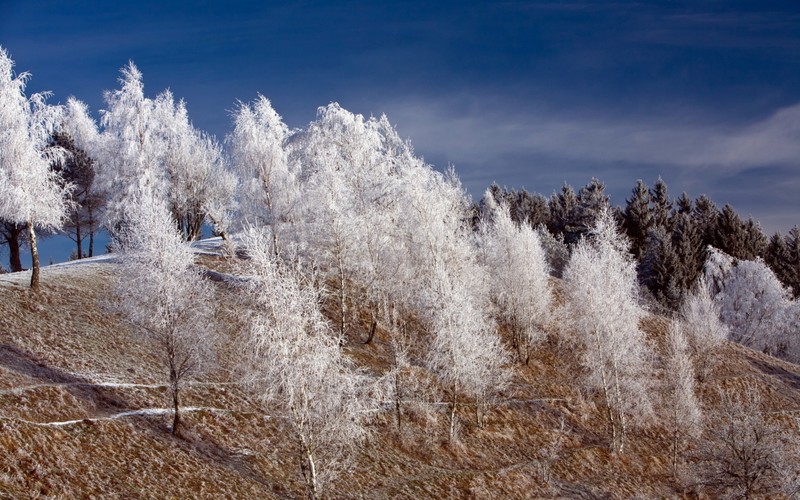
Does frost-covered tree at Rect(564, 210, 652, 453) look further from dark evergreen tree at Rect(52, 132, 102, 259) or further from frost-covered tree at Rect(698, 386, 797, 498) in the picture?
dark evergreen tree at Rect(52, 132, 102, 259)

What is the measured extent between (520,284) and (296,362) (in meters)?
31.7

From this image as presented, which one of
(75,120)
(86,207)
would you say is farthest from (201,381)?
(75,120)

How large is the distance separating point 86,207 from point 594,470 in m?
48.4

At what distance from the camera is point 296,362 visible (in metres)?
19.6

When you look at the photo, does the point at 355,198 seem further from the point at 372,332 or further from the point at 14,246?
the point at 14,246

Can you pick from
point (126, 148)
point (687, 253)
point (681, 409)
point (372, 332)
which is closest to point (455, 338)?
point (372, 332)

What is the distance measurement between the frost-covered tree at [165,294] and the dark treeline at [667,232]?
51.0m

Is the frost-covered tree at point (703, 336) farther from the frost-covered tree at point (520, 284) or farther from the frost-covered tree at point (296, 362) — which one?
the frost-covered tree at point (296, 362)

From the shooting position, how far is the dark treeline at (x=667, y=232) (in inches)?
3145

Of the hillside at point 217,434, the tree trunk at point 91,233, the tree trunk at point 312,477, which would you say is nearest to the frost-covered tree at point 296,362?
the tree trunk at point 312,477

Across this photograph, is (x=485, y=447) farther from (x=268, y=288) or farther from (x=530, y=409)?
(x=268, y=288)

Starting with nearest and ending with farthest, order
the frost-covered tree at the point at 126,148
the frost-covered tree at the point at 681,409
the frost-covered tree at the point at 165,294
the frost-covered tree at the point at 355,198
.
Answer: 1. the frost-covered tree at the point at 165,294
2. the frost-covered tree at the point at 355,198
3. the frost-covered tree at the point at 681,409
4. the frost-covered tree at the point at 126,148

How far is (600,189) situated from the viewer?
11088 cm

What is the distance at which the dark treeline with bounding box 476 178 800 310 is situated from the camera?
79875 millimetres
